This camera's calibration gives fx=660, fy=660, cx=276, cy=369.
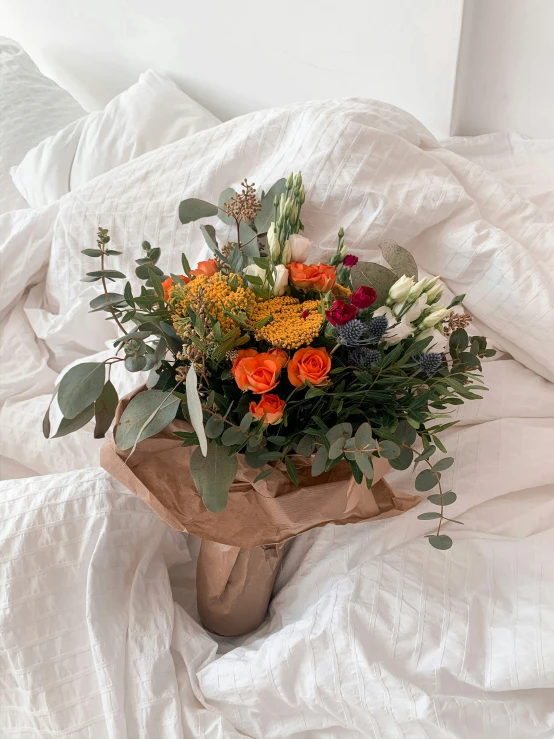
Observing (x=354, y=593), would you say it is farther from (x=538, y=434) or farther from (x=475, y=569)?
(x=538, y=434)

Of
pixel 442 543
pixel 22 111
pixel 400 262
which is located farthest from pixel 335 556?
pixel 22 111

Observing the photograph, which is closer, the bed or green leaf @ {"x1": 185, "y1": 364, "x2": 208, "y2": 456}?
green leaf @ {"x1": 185, "y1": 364, "x2": 208, "y2": 456}

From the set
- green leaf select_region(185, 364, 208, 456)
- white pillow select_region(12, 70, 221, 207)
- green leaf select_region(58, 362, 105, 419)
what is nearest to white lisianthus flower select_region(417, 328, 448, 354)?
green leaf select_region(185, 364, 208, 456)

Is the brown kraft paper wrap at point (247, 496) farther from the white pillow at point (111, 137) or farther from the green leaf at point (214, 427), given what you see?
the white pillow at point (111, 137)

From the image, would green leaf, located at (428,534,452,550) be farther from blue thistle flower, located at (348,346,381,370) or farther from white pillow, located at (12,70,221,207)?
white pillow, located at (12,70,221,207)

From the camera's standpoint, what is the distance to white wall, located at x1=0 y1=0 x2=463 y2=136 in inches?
45.6

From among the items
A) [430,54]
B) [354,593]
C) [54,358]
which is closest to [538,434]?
[354,593]

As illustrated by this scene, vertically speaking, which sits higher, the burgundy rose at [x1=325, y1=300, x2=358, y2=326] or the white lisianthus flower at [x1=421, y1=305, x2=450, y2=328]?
the burgundy rose at [x1=325, y1=300, x2=358, y2=326]

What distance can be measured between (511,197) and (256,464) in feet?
1.99

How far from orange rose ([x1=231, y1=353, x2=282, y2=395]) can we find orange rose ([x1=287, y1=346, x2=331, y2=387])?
15mm

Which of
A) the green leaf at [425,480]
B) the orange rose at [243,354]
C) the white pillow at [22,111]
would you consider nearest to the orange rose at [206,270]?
the orange rose at [243,354]

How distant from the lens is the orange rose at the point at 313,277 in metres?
0.63

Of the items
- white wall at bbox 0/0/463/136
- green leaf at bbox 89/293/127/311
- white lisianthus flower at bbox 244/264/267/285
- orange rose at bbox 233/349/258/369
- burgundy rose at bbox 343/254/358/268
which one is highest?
white wall at bbox 0/0/463/136

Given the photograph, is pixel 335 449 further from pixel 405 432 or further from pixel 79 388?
pixel 79 388
